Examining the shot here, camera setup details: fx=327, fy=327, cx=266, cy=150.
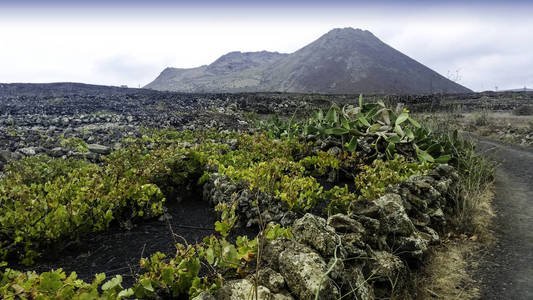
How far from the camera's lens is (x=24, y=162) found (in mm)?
4504

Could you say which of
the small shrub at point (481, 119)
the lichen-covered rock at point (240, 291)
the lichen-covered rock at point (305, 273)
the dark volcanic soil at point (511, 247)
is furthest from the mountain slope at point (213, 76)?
the lichen-covered rock at point (240, 291)

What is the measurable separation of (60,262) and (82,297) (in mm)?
1805

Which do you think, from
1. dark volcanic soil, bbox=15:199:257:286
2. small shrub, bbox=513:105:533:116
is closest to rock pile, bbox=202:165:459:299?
dark volcanic soil, bbox=15:199:257:286

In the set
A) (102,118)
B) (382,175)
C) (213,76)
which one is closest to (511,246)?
(382,175)

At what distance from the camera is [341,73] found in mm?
99500

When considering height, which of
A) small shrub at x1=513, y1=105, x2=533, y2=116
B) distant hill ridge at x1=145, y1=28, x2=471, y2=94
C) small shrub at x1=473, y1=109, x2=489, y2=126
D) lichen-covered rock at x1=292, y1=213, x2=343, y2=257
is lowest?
lichen-covered rock at x1=292, y1=213, x2=343, y2=257

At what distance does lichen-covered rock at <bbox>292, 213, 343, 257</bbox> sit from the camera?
2.43 meters

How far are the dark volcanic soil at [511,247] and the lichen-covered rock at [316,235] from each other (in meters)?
1.85

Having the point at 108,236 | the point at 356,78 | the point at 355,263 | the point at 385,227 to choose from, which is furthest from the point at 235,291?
the point at 356,78

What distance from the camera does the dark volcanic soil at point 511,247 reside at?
10.7ft

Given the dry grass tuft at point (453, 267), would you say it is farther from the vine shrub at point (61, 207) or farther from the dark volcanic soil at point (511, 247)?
the vine shrub at point (61, 207)

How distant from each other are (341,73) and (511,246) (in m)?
100

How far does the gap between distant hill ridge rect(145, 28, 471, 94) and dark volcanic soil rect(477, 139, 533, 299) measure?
67.7 m

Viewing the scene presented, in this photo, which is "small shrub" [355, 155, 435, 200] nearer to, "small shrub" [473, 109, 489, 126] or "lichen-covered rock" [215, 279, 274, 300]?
"lichen-covered rock" [215, 279, 274, 300]
